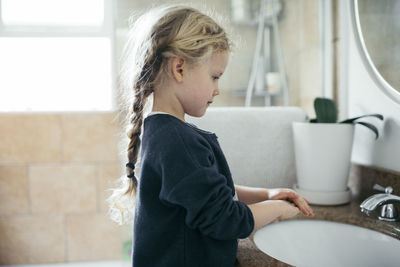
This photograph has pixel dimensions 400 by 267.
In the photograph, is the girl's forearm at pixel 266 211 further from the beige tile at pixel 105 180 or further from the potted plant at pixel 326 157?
the beige tile at pixel 105 180

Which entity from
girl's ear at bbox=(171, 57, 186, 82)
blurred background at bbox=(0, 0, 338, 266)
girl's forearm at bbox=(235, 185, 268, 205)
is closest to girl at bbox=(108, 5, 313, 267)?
girl's ear at bbox=(171, 57, 186, 82)

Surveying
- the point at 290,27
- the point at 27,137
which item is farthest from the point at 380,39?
the point at 27,137

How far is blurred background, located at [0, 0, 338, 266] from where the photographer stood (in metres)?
1.88

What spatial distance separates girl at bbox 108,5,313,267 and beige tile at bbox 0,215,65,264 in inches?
58.7

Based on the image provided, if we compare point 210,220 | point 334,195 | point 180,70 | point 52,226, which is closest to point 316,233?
point 334,195

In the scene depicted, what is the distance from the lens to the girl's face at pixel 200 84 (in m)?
0.64

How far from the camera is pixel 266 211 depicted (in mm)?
682

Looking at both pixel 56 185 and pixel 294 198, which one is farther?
pixel 56 185

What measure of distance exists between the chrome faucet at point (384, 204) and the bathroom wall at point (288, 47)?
2.33 ft

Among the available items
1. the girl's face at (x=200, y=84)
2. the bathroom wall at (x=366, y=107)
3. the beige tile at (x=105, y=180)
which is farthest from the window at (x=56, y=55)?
the girl's face at (x=200, y=84)

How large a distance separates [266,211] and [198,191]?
0.64ft

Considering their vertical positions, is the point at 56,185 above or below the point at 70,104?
below

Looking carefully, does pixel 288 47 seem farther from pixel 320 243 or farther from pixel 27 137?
pixel 27 137

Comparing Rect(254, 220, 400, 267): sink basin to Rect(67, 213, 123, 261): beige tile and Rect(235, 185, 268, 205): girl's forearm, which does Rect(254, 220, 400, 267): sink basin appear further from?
Rect(67, 213, 123, 261): beige tile
